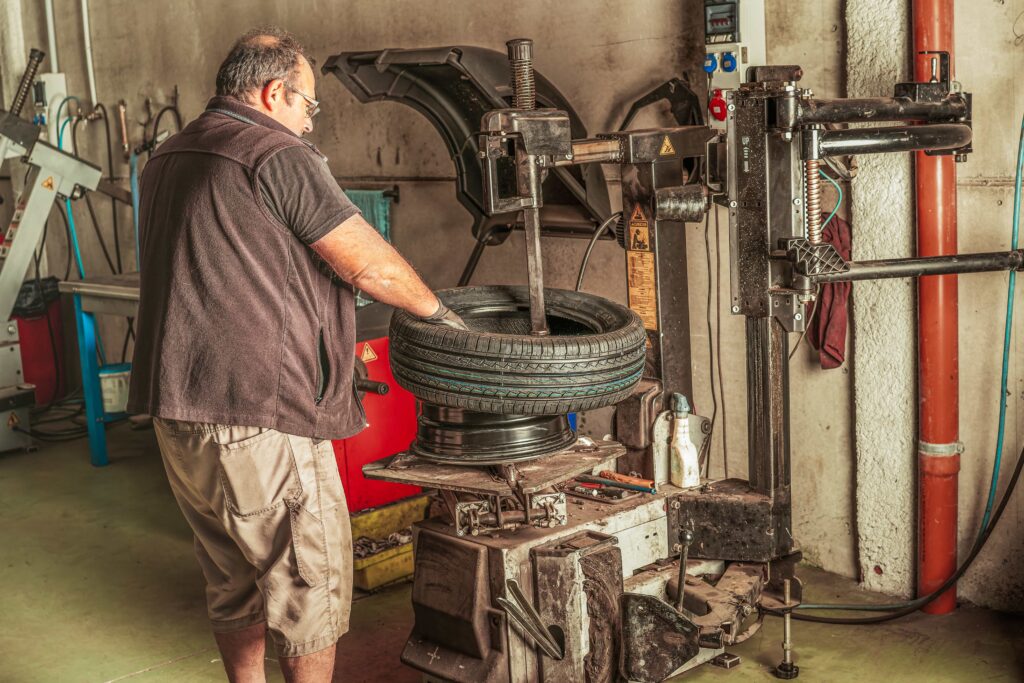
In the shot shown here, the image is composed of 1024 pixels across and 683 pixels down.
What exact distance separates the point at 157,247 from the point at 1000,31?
2088 mm

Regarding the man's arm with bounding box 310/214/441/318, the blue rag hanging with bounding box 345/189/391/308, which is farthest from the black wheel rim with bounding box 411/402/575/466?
the blue rag hanging with bounding box 345/189/391/308

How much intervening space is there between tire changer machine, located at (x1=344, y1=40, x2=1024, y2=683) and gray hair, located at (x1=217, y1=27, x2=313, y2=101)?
0.42m

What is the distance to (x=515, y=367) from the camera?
2215 mm

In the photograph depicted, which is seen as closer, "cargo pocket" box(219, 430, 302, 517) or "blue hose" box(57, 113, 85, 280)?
"cargo pocket" box(219, 430, 302, 517)

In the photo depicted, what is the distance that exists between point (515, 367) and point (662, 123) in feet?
4.79

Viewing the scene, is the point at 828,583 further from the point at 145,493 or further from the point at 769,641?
the point at 145,493

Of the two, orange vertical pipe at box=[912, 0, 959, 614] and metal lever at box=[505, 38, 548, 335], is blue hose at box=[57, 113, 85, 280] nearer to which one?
metal lever at box=[505, 38, 548, 335]

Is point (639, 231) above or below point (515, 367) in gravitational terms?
above

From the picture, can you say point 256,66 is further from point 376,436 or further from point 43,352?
point 43,352

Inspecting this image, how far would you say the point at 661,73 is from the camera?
3.39 metres

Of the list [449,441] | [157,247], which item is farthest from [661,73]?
[157,247]

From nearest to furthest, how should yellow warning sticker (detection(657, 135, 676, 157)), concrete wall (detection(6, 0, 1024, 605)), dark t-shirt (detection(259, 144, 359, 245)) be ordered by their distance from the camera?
dark t-shirt (detection(259, 144, 359, 245)), yellow warning sticker (detection(657, 135, 676, 157)), concrete wall (detection(6, 0, 1024, 605))

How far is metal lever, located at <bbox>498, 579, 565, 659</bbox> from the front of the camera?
233 cm

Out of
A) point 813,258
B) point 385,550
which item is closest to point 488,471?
point 813,258
